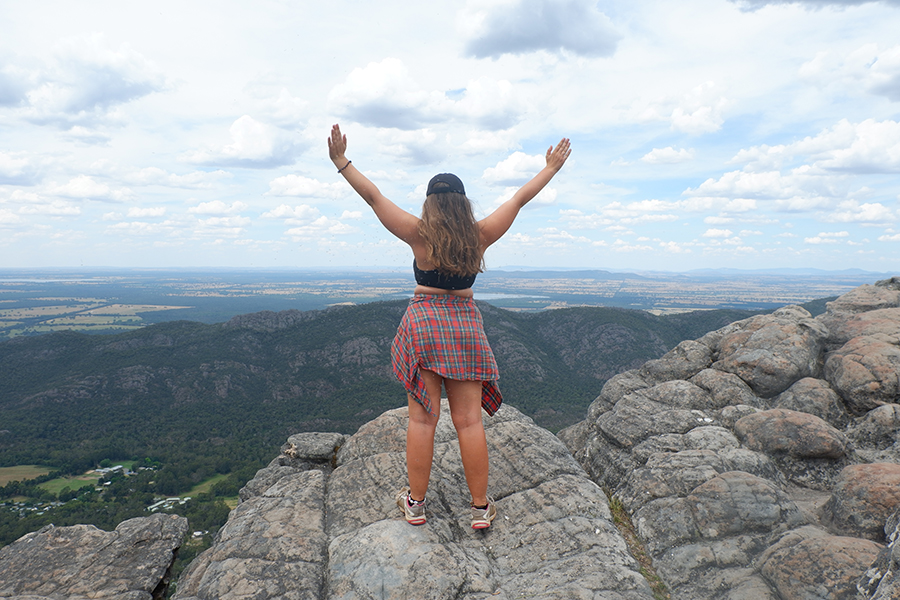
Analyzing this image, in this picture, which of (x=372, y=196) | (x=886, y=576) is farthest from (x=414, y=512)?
(x=886, y=576)

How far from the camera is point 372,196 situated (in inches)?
203

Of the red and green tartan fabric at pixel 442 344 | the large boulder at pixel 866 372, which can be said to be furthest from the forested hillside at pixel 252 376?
the red and green tartan fabric at pixel 442 344

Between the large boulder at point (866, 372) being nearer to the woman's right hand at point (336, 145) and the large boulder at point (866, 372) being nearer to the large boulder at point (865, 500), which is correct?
the large boulder at point (865, 500)

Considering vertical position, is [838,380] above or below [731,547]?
above

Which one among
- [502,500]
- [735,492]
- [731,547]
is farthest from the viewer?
[502,500]

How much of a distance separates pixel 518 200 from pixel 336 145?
7.03 ft

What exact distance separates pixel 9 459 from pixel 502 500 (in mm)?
96994

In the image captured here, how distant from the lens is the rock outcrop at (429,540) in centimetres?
495

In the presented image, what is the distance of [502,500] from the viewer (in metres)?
6.59

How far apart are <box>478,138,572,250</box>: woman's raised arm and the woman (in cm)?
1

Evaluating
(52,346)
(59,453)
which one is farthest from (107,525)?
(52,346)

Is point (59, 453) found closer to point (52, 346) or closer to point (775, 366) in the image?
point (52, 346)

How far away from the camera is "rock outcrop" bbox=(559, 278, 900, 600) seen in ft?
15.7

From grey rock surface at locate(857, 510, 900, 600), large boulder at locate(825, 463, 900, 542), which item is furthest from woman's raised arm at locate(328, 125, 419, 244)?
large boulder at locate(825, 463, 900, 542)
